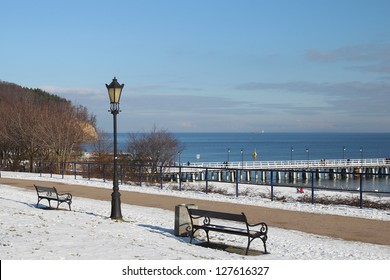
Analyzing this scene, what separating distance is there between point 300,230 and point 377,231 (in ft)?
6.30

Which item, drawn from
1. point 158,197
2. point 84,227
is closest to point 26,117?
point 158,197

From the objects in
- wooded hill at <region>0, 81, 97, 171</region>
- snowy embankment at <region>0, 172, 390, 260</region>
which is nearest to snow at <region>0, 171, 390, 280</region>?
snowy embankment at <region>0, 172, 390, 260</region>

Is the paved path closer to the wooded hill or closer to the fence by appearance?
the fence

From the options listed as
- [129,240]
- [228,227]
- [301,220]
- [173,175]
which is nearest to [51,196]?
[129,240]

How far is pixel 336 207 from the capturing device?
18.2 m

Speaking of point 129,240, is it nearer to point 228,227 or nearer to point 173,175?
point 228,227

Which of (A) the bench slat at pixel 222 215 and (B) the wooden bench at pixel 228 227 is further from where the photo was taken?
(A) the bench slat at pixel 222 215

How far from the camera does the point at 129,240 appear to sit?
38.0ft

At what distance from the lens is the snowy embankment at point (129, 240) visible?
31.8 feet

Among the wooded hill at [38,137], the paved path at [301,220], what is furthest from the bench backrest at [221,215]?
the wooded hill at [38,137]

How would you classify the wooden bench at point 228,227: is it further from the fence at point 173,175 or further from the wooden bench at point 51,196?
the fence at point 173,175

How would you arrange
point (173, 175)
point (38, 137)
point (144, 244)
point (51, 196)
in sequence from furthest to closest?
point (173, 175), point (38, 137), point (51, 196), point (144, 244)

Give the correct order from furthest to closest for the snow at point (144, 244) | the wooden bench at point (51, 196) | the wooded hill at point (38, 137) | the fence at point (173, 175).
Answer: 1. the wooded hill at point (38, 137)
2. the fence at point (173, 175)
3. the wooden bench at point (51, 196)
4. the snow at point (144, 244)
